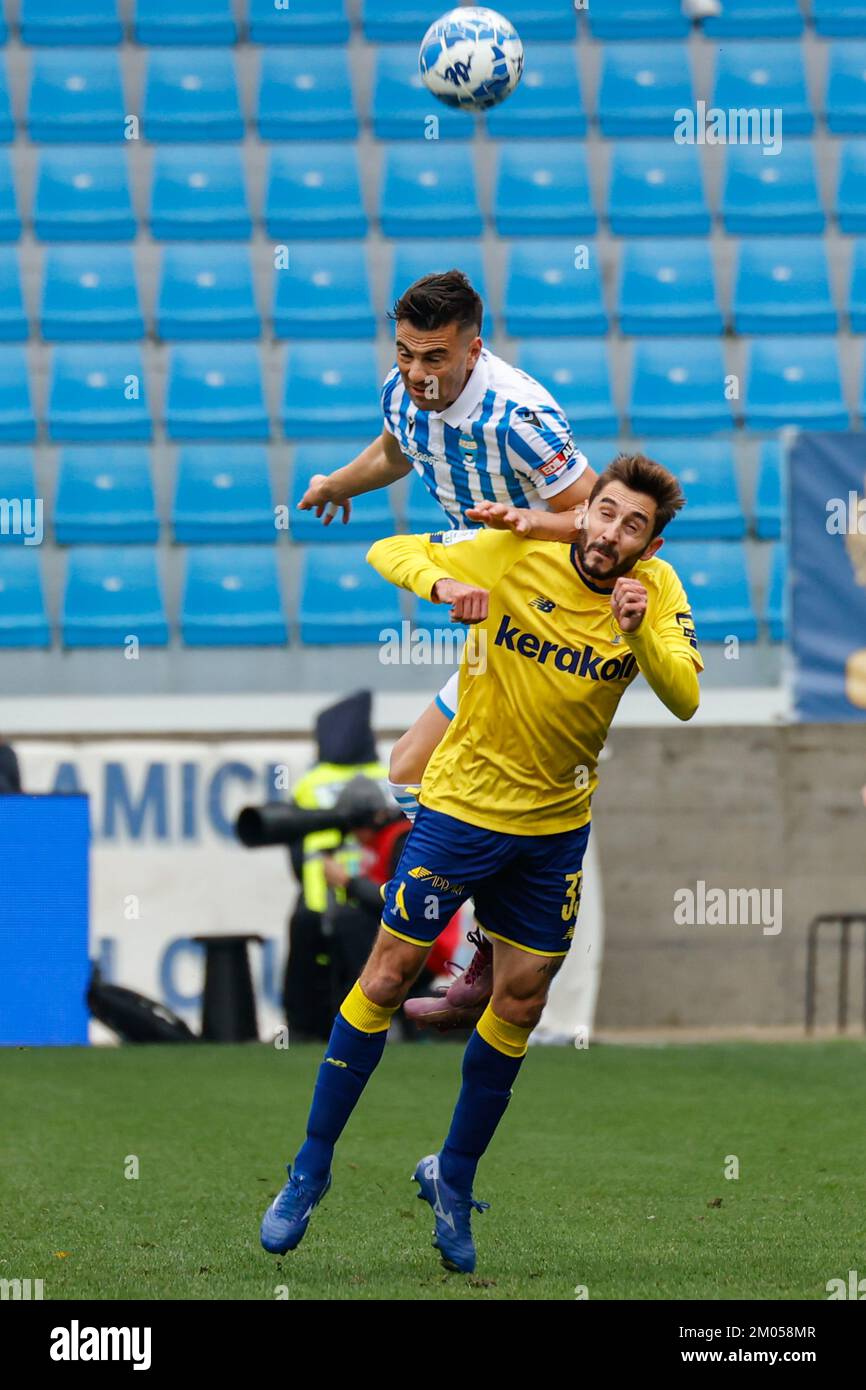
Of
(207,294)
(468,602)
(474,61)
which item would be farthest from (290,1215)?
(207,294)

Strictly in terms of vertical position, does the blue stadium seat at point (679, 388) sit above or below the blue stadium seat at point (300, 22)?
below

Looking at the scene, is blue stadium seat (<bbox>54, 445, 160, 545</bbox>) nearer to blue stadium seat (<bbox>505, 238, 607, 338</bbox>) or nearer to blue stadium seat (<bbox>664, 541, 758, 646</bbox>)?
blue stadium seat (<bbox>505, 238, 607, 338</bbox>)

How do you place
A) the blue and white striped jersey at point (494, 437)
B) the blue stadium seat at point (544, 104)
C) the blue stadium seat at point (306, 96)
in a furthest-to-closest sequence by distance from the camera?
the blue stadium seat at point (544, 104) < the blue stadium seat at point (306, 96) < the blue and white striped jersey at point (494, 437)

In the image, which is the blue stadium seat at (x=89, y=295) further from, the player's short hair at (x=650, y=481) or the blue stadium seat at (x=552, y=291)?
the player's short hair at (x=650, y=481)

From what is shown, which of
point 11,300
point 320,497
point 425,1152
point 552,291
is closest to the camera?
point 320,497

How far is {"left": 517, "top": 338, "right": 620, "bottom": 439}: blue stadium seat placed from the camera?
1323 centimetres

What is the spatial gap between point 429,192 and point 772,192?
2495 mm

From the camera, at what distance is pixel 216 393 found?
13305 millimetres

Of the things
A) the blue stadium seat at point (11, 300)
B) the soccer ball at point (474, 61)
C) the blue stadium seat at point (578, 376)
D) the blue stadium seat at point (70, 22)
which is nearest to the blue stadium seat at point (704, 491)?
the blue stadium seat at point (578, 376)

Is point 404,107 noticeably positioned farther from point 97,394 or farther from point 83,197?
point 97,394

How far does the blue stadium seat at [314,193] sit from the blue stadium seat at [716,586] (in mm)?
3367

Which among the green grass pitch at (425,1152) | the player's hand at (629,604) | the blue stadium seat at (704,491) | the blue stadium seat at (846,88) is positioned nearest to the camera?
the player's hand at (629,604)

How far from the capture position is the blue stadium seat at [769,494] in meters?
13.1

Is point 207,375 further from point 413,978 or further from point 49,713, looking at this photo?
point 413,978
